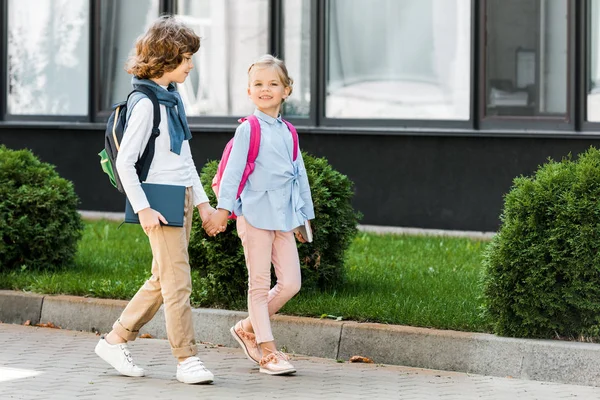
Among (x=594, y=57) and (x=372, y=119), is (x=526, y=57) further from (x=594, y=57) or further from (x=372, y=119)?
(x=372, y=119)

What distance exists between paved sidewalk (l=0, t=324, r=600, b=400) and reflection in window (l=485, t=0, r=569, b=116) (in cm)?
593

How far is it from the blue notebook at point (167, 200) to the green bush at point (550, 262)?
182 centimetres

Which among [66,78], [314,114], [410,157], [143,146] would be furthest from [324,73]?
[143,146]

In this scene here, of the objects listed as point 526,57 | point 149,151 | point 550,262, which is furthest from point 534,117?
point 149,151

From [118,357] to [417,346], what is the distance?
1.66 meters

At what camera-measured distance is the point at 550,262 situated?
6797 millimetres

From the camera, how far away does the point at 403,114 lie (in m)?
13.1

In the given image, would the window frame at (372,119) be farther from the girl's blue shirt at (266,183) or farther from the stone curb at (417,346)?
the girl's blue shirt at (266,183)

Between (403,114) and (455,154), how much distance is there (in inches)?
33.4

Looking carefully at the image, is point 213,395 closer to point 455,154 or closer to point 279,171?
point 279,171

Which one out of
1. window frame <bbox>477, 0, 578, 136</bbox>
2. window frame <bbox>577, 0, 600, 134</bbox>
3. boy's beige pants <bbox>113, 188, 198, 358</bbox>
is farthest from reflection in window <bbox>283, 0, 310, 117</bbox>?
boy's beige pants <bbox>113, 188, 198, 358</bbox>

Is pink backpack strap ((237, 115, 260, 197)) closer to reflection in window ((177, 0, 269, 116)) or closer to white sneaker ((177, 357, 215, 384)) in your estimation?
white sneaker ((177, 357, 215, 384))

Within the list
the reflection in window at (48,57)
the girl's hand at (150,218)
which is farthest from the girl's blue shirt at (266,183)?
the reflection in window at (48,57)

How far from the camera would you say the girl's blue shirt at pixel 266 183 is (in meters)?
6.59
